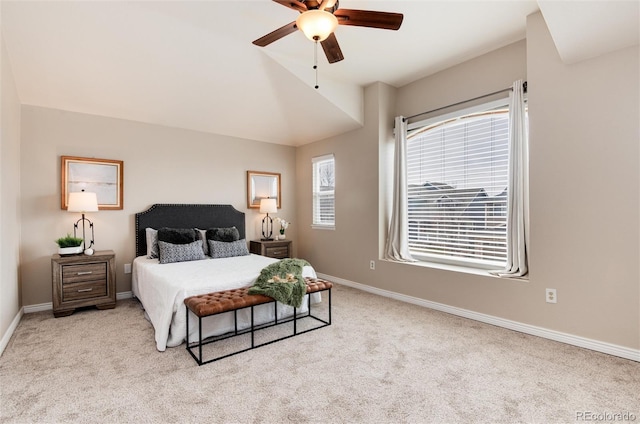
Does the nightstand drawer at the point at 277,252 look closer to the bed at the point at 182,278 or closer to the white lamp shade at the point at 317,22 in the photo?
the bed at the point at 182,278

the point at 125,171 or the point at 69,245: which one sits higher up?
the point at 125,171

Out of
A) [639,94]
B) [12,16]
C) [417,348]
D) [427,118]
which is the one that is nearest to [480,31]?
[427,118]

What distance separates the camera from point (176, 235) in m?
4.22

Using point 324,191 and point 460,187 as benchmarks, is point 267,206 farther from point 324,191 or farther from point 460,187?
point 460,187

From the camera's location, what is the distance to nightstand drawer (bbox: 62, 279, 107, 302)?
3532 millimetres

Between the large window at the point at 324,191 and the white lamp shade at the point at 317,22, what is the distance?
306 centimetres

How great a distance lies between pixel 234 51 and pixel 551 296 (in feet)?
13.2

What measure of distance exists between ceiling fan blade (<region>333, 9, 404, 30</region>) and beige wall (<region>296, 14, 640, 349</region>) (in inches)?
65.1

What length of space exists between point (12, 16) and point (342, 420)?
4.14 meters

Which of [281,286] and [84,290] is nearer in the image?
[281,286]

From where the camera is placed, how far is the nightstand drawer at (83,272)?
353 cm

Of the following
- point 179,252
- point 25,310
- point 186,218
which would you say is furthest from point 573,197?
point 25,310

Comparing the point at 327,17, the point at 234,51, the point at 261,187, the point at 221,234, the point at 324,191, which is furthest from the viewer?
the point at 261,187
